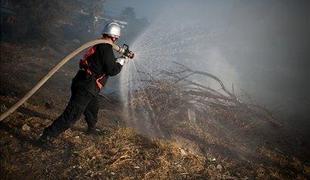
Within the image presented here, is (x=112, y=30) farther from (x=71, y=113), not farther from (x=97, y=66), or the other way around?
(x=71, y=113)

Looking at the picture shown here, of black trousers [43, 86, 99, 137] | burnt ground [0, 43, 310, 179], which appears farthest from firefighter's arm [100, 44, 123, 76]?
burnt ground [0, 43, 310, 179]

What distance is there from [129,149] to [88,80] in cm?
131

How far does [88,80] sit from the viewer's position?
448cm

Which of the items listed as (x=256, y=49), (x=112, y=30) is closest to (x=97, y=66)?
(x=112, y=30)

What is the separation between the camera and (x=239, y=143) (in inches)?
276

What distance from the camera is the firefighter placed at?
14.4ft

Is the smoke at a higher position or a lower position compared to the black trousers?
higher

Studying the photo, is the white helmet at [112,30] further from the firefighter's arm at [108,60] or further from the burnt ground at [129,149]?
the burnt ground at [129,149]

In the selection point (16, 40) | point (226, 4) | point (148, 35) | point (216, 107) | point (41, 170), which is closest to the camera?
point (41, 170)

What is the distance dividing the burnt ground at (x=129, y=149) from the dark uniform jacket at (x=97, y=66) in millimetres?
987

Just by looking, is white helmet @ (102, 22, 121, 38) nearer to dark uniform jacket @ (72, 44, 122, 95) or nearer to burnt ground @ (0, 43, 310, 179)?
dark uniform jacket @ (72, 44, 122, 95)

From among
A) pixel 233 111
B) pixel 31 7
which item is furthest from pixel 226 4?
pixel 233 111

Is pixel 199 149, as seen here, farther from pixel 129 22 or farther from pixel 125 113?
pixel 129 22

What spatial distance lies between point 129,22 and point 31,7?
1318cm
